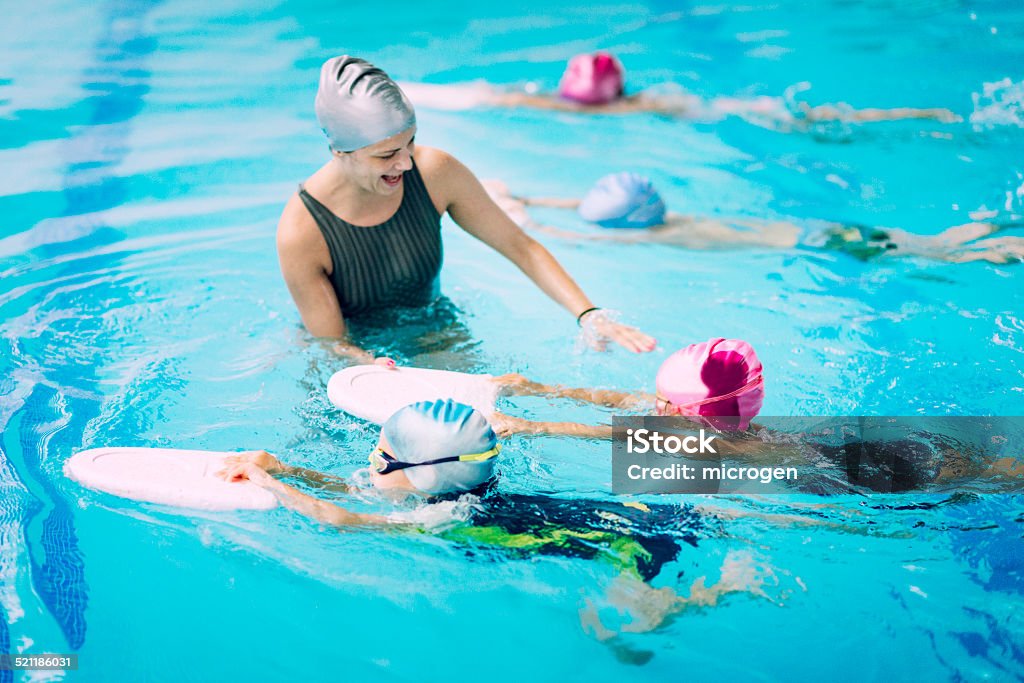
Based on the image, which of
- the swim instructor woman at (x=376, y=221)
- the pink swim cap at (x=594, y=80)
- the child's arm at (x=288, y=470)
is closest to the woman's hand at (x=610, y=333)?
the swim instructor woman at (x=376, y=221)

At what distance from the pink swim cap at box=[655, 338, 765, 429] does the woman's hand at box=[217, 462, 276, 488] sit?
1578mm

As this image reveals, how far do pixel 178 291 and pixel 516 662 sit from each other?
3.55m

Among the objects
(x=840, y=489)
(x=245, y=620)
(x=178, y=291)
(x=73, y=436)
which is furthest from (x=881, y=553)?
(x=178, y=291)

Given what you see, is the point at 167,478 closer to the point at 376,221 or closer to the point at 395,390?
the point at 395,390

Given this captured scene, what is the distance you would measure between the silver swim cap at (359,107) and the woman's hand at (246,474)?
1345 millimetres

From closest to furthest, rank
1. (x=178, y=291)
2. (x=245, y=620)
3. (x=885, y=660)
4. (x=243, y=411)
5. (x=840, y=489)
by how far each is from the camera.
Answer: (x=885, y=660) → (x=245, y=620) → (x=840, y=489) → (x=243, y=411) → (x=178, y=291)

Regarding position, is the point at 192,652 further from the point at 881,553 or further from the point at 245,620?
the point at 881,553

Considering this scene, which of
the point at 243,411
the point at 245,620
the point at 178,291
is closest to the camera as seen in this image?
the point at 245,620

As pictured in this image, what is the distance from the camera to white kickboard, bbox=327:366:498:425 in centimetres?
426

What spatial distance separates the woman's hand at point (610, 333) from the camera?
4.14 m

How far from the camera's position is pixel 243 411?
475cm

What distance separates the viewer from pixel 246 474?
377 cm

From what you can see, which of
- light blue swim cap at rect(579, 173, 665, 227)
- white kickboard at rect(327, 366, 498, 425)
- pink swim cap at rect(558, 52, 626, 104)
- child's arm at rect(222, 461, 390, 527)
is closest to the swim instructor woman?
white kickboard at rect(327, 366, 498, 425)

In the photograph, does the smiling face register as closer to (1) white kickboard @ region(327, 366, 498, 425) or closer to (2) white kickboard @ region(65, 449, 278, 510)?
(1) white kickboard @ region(327, 366, 498, 425)
